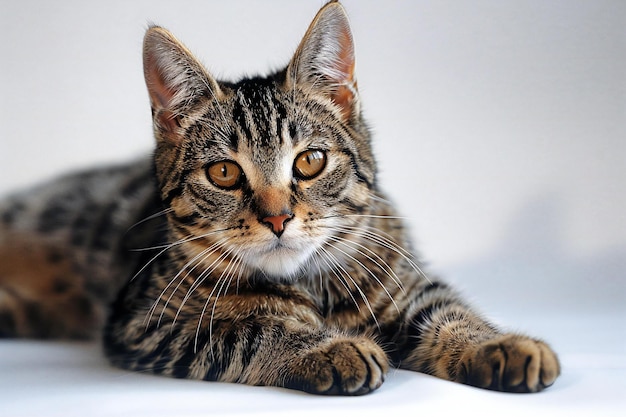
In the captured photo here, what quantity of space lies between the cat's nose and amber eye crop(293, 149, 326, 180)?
115 millimetres

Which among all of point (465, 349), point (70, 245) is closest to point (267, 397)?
point (465, 349)

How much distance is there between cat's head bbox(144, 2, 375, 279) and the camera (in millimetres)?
1367

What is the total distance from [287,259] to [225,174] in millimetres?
205

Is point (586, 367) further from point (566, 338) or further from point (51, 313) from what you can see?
point (51, 313)

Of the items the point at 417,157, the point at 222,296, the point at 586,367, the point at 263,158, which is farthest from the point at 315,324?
the point at 417,157

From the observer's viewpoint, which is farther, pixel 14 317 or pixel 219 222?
pixel 14 317

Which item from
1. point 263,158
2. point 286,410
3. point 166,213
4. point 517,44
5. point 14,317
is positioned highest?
point 517,44

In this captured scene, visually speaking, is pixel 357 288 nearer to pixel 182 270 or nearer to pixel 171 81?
pixel 182 270

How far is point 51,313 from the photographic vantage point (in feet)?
6.27

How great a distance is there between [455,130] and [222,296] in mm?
864

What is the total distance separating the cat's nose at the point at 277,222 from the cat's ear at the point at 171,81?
308mm

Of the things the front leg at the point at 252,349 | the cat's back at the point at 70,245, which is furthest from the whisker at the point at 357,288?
the cat's back at the point at 70,245

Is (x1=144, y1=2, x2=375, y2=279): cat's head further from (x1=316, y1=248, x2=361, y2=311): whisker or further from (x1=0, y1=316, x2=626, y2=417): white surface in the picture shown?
(x1=0, y1=316, x2=626, y2=417): white surface

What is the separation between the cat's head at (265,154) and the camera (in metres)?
1.37
